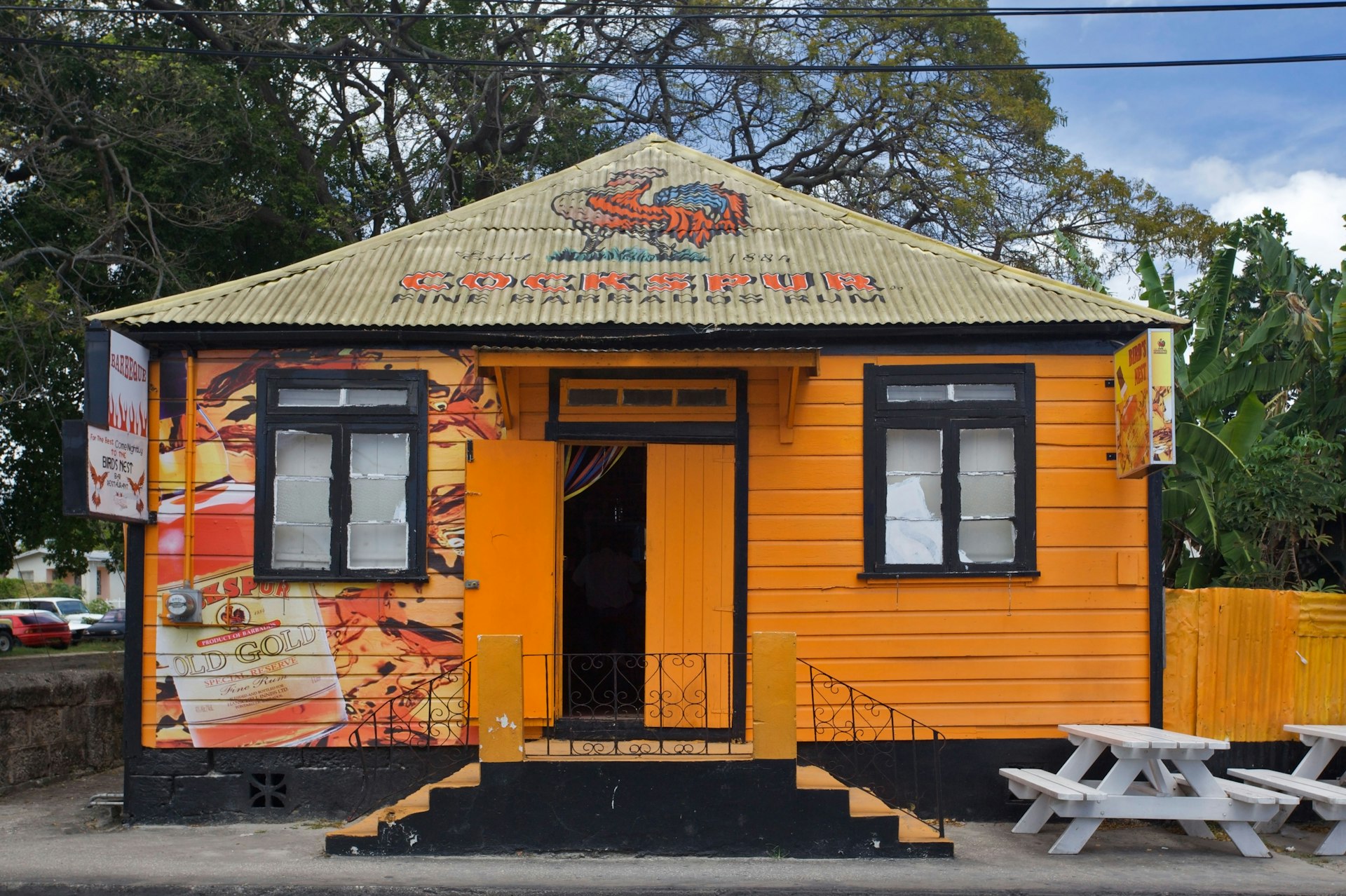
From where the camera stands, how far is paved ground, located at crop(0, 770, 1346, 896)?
7344 mm

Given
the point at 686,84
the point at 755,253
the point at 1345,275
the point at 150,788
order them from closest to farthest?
the point at 150,788 → the point at 755,253 → the point at 1345,275 → the point at 686,84

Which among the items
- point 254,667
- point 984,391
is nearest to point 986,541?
point 984,391

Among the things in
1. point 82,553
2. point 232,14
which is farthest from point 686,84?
point 82,553

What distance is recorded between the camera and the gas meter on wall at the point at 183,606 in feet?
30.3

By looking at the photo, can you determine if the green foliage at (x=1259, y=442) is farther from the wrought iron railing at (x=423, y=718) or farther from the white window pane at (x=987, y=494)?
the wrought iron railing at (x=423, y=718)

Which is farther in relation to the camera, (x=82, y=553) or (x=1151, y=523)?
(x=82, y=553)

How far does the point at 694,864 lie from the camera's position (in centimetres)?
792

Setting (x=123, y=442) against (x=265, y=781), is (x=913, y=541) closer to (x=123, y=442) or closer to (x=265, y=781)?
(x=265, y=781)

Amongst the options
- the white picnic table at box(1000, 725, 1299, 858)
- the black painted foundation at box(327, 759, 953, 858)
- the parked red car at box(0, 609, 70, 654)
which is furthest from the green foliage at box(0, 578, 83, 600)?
the white picnic table at box(1000, 725, 1299, 858)

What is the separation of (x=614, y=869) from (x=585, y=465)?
11.8 feet

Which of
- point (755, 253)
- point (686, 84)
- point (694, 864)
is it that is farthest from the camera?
point (686, 84)

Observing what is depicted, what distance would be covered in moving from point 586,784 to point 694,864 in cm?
91

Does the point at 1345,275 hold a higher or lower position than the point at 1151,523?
higher

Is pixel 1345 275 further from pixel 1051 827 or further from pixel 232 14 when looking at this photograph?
pixel 232 14
